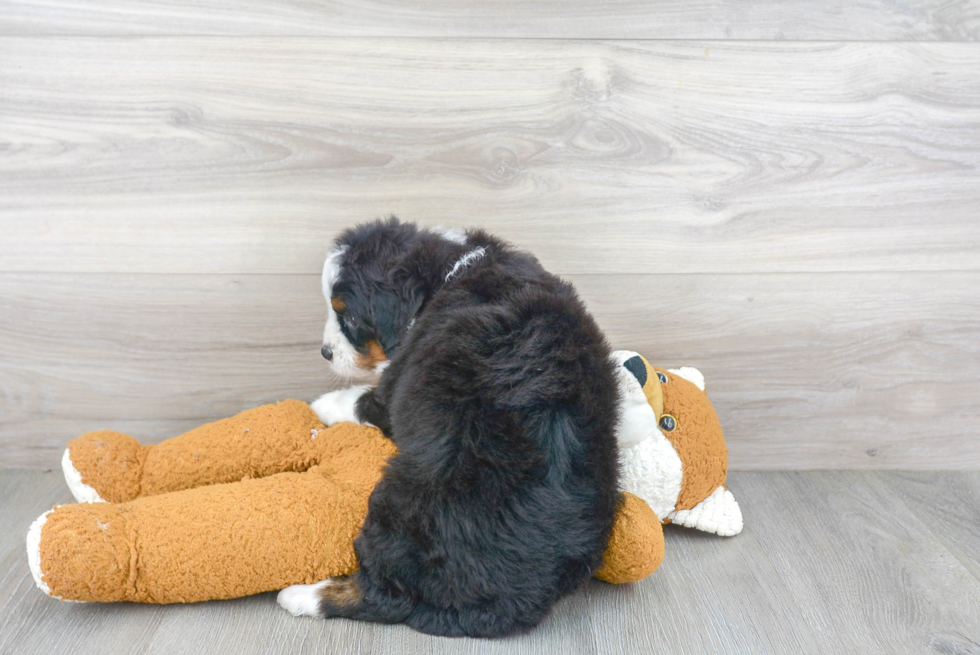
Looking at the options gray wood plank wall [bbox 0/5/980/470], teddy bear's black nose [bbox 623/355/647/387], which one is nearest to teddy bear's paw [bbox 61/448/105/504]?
gray wood plank wall [bbox 0/5/980/470]

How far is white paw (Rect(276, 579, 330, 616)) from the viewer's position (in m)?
1.32

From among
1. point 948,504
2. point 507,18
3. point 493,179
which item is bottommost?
point 948,504

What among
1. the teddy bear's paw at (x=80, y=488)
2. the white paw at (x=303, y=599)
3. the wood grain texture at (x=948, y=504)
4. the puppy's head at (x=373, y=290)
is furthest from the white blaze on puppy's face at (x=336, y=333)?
the wood grain texture at (x=948, y=504)

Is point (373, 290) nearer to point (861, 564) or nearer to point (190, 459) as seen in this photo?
point (190, 459)

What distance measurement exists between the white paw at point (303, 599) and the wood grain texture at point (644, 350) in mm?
648

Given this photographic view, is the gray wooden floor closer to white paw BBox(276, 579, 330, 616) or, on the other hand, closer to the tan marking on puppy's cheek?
white paw BBox(276, 579, 330, 616)

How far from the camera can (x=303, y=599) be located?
1.32m

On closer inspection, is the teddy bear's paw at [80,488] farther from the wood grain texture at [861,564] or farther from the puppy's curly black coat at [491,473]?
the wood grain texture at [861,564]

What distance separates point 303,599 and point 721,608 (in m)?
0.81

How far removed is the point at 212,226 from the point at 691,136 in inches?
47.4

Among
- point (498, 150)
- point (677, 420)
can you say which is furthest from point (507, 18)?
point (677, 420)

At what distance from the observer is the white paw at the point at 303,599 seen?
1.32 meters

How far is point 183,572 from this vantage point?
1267 mm

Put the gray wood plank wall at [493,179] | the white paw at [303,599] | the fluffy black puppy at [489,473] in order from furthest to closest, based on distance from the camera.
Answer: the gray wood plank wall at [493,179]
the white paw at [303,599]
the fluffy black puppy at [489,473]
